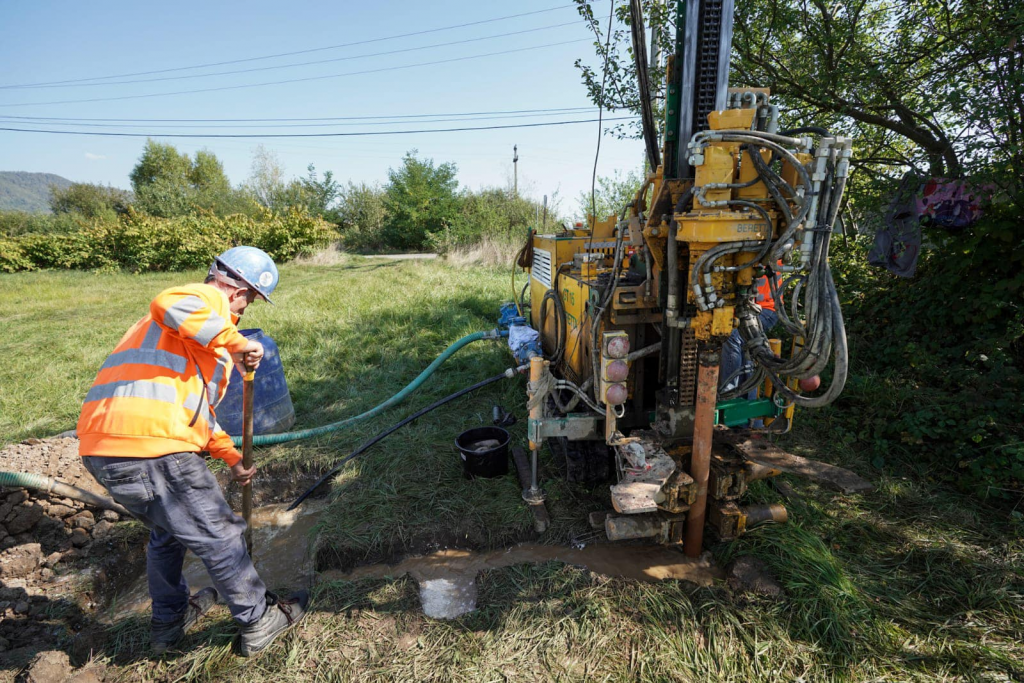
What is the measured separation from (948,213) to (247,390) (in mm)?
6315

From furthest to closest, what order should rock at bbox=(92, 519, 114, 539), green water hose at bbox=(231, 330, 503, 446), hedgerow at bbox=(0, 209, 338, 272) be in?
hedgerow at bbox=(0, 209, 338, 272)
green water hose at bbox=(231, 330, 503, 446)
rock at bbox=(92, 519, 114, 539)

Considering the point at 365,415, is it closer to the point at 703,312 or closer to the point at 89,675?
the point at 89,675

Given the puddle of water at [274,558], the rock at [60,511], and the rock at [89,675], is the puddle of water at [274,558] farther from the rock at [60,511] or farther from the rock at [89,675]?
the rock at [60,511]

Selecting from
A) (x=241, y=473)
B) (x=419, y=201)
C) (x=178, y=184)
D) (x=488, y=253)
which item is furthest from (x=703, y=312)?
(x=178, y=184)

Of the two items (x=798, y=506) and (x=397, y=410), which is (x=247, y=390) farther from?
(x=798, y=506)

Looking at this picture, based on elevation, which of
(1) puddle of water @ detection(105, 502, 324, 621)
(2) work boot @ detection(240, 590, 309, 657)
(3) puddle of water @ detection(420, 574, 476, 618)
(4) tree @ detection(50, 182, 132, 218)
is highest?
(4) tree @ detection(50, 182, 132, 218)

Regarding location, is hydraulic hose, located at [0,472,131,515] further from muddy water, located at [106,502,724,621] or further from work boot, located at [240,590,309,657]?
work boot, located at [240,590,309,657]

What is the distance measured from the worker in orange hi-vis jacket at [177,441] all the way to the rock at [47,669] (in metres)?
0.39

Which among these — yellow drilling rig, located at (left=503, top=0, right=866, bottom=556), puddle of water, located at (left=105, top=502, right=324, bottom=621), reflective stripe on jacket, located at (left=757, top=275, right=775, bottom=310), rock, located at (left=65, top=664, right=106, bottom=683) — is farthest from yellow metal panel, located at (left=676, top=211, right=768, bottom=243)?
rock, located at (left=65, top=664, right=106, bottom=683)

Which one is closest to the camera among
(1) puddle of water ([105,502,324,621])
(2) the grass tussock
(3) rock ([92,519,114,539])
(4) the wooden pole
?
(4) the wooden pole

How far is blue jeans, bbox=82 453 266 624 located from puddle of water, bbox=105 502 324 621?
578mm

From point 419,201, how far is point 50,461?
2335 centimetres

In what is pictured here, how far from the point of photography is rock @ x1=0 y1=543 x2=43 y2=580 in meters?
3.07

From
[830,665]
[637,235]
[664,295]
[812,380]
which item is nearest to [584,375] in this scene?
[664,295]
